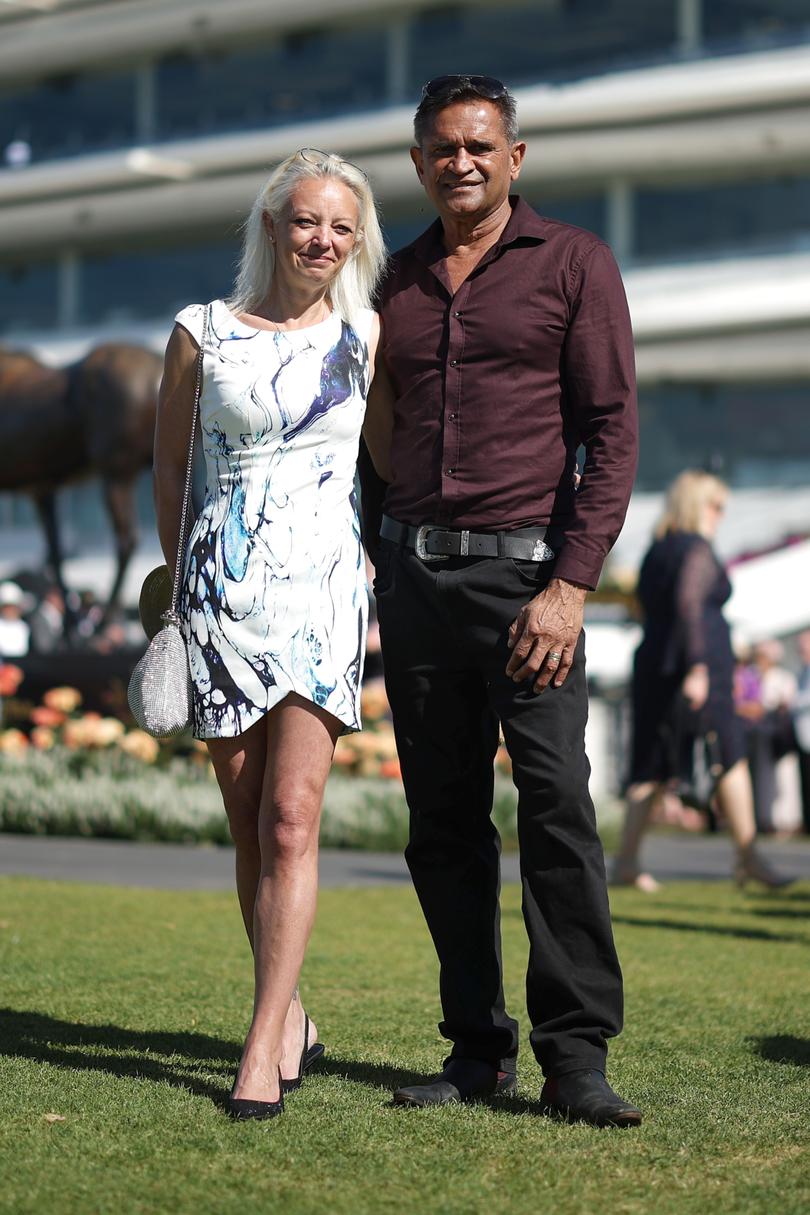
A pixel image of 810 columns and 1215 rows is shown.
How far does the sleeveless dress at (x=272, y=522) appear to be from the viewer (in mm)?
4211

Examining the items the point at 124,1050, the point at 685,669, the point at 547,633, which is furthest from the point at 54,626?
the point at 547,633

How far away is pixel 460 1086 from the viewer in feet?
13.9

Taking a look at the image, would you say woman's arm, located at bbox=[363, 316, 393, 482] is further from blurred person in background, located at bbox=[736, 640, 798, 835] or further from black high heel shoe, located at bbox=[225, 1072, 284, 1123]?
blurred person in background, located at bbox=[736, 640, 798, 835]

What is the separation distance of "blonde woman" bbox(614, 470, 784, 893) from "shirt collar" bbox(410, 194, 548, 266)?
475 centimetres

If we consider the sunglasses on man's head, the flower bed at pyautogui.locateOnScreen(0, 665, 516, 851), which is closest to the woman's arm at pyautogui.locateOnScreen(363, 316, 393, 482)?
the sunglasses on man's head

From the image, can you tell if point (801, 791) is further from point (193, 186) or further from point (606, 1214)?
A: point (193, 186)

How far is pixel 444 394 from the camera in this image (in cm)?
425

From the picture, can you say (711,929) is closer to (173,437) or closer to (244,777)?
(244,777)

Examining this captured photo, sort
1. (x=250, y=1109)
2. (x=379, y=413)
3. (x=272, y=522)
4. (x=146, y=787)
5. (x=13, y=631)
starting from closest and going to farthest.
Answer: (x=250, y=1109), (x=272, y=522), (x=379, y=413), (x=146, y=787), (x=13, y=631)

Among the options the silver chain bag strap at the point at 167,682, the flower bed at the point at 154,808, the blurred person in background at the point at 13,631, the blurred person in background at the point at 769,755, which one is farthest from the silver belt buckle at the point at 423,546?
the blurred person in background at the point at 13,631

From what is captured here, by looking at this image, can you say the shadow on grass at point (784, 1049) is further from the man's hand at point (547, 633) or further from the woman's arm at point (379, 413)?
the woman's arm at point (379, 413)

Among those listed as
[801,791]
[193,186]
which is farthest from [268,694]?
[193,186]

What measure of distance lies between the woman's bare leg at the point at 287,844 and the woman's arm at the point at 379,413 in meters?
0.63

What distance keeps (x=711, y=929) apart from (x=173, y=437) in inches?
172
